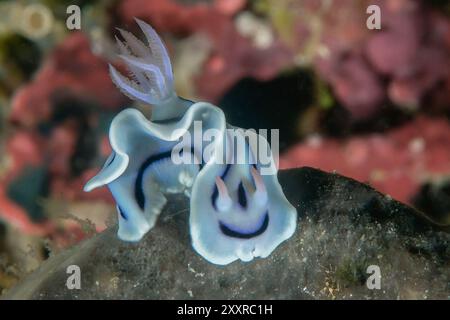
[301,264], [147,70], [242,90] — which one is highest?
[147,70]

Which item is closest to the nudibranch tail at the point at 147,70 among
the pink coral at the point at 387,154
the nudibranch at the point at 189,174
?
the nudibranch at the point at 189,174

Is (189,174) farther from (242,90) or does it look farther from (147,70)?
(242,90)

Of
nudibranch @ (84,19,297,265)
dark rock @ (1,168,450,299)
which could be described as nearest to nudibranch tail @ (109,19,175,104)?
nudibranch @ (84,19,297,265)

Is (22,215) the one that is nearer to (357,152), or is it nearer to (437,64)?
(357,152)

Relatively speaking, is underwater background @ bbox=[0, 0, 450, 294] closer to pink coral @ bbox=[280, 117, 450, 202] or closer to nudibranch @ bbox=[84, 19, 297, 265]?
pink coral @ bbox=[280, 117, 450, 202]

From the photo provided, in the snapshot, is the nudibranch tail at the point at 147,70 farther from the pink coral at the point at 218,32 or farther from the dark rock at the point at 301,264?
→ the pink coral at the point at 218,32

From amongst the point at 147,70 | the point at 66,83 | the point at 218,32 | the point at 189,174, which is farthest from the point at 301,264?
the point at 66,83

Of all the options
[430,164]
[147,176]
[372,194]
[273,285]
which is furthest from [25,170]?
[430,164]

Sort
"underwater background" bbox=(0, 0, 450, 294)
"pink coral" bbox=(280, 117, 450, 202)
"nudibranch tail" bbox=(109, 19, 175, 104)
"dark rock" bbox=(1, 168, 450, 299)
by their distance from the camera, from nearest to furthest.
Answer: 1. "dark rock" bbox=(1, 168, 450, 299)
2. "nudibranch tail" bbox=(109, 19, 175, 104)
3. "underwater background" bbox=(0, 0, 450, 294)
4. "pink coral" bbox=(280, 117, 450, 202)
